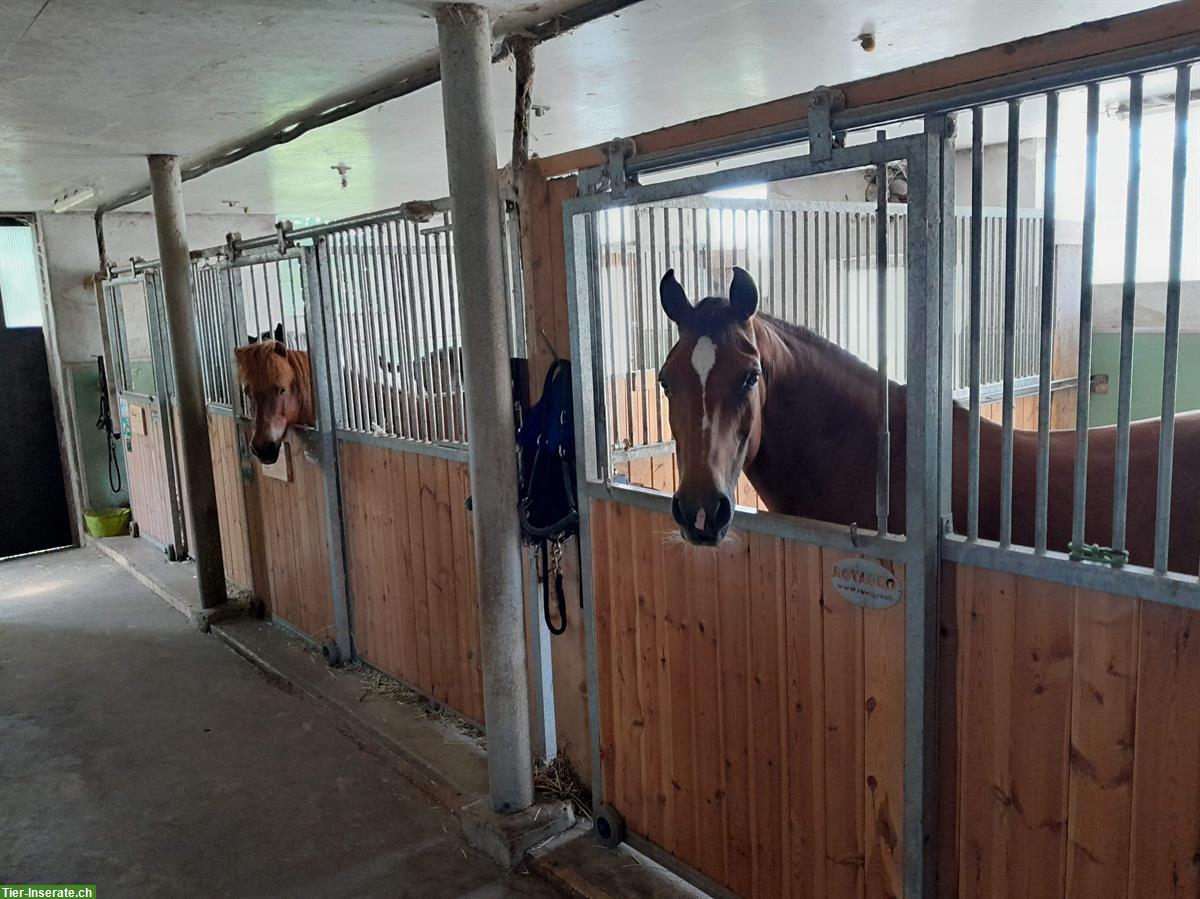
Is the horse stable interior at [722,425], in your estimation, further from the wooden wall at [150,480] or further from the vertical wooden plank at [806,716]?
the wooden wall at [150,480]

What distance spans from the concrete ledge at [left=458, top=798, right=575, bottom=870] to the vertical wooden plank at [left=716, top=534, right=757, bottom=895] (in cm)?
60

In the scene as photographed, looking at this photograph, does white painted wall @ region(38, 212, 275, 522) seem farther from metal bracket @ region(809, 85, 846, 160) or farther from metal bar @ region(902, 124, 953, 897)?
metal bar @ region(902, 124, 953, 897)

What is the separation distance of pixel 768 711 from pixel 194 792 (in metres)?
2.09

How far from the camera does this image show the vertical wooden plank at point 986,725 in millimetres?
1499

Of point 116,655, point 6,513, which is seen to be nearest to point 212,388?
point 116,655

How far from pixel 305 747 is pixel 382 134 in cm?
287

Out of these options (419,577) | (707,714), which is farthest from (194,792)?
(707,714)

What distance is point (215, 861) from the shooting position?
2549 millimetres

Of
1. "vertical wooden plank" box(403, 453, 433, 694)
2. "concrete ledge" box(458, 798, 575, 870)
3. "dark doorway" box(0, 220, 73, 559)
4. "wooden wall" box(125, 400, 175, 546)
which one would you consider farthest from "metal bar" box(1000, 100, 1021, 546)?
"dark doorway" box(0, 220, 73, 559)

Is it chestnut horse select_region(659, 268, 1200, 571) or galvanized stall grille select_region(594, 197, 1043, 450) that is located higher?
galvanized stall grille select_region(594, 197, 1043, 450)

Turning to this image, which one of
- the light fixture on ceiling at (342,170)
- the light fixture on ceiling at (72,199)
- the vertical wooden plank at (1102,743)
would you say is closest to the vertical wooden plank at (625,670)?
→ the vertical wooden plank at (1102,743)

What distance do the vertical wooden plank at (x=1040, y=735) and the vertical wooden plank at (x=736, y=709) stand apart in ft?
1.97

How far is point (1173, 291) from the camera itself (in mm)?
1181

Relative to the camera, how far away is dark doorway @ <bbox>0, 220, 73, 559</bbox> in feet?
20.9
